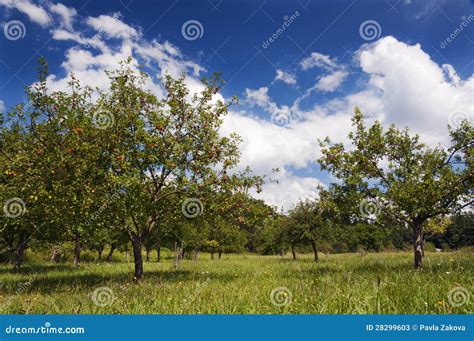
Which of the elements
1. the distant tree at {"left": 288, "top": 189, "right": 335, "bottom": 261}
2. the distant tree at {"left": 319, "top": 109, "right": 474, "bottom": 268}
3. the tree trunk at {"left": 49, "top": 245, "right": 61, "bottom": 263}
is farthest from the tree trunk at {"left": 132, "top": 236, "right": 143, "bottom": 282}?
the distant tree at {"left": 288, "top": 189, "right": 335, "bottom": 261}

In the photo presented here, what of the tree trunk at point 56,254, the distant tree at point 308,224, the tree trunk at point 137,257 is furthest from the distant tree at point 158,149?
the distant tree at point 308,224

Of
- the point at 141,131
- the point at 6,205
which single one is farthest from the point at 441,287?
the point at 6,205

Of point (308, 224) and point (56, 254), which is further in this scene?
point (308, 224)

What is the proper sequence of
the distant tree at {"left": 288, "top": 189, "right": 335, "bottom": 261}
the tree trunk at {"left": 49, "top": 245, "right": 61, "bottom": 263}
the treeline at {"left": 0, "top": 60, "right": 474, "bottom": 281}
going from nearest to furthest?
the treeline at {"left": 0, "top": 60, "right": 474, "bottom": 281} → the tree trunk at {"left": 49, "top": 245, "right": 61, "bottom": 263} → the distant tree at {"left": 288, "top": 189, "right": 335, "bottom": 261}

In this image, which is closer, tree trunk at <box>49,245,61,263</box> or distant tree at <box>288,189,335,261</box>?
tree trunk at <box>49,245,61,263</box>

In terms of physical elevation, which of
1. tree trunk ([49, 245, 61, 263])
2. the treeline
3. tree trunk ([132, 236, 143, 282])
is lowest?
tree trunk ([49, 245, 61, 263])

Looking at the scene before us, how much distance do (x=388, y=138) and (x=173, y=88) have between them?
12.6 meters

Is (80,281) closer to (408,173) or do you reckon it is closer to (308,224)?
(408,173)

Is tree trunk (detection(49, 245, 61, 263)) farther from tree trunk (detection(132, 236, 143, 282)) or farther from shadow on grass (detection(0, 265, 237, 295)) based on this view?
tree trunk (detection(132, 236, 143, 282))

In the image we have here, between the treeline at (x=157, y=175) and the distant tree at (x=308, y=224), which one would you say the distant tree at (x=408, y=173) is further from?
the distant tree at (x=308, y=224)

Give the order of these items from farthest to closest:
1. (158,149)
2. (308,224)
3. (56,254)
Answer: (308,224) → (56,254) → (158,149)

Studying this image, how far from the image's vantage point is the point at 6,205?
14977 mm

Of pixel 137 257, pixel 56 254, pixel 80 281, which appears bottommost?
pixel 56 254

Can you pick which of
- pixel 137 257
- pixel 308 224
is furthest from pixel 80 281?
pixel 308 224
